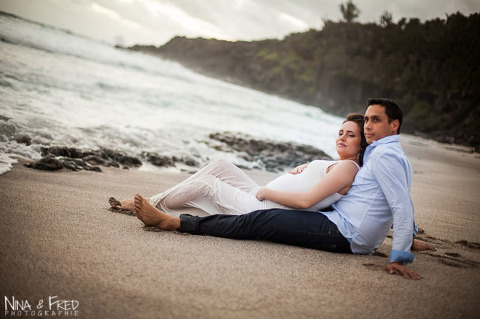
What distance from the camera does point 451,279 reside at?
2.59 metres

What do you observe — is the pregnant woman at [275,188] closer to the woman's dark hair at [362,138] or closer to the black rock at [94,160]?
the woman's dark hair at [362,138]

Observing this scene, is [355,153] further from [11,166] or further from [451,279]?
[11,166]

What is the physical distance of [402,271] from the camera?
2.51 m

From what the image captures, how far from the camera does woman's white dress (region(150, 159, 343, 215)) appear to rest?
297 cm

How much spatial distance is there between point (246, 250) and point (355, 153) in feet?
4.33

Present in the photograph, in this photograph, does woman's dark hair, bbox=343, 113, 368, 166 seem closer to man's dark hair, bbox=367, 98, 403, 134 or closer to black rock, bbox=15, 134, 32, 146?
man's dark hair, bbox=367, 98, 403, 134

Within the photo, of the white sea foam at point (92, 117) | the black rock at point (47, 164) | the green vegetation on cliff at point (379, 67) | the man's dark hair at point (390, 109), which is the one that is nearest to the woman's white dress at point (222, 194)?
the man's dark hair at point (390, 109)

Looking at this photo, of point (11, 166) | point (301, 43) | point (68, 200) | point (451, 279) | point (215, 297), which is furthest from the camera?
point (301, 43)

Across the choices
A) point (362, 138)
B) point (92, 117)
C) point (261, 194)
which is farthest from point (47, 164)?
point (92, 117)

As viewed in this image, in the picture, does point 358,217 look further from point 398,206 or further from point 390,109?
point 390,109

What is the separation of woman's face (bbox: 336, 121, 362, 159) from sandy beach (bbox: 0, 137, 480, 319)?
0.92 meters

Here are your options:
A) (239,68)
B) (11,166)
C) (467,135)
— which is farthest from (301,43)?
(11,166)

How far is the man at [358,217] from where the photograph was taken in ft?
8.43

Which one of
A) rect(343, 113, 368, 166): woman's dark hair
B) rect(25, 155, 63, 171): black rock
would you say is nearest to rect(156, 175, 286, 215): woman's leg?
rect(343, 113, 368, 166): woman's dark hair
